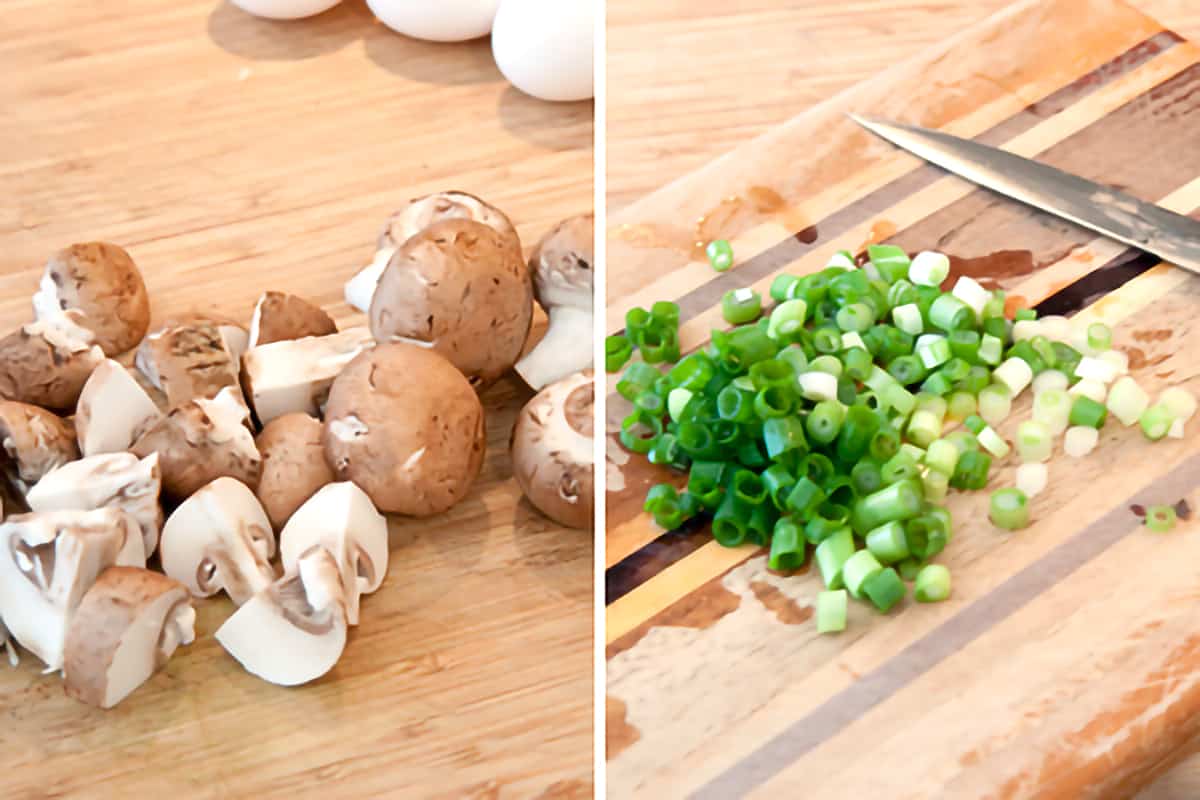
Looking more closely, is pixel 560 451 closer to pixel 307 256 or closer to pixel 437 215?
pixel 437 215

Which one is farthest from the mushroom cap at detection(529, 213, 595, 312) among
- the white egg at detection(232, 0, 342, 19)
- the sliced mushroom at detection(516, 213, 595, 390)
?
the white egg at detection(232, 0, 342, 19)

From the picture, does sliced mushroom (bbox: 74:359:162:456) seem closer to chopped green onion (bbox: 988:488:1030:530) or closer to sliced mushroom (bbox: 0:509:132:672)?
sliced mushroom (bbox: 0:509:132:672)

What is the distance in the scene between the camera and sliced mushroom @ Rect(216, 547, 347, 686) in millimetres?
1335

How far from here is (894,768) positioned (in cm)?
108

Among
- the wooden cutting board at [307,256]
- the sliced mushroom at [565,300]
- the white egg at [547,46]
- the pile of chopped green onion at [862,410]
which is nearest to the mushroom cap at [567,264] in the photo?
the sliced mushroom at [565,300]

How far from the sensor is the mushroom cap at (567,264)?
62.4 inches

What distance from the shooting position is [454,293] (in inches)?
58.0

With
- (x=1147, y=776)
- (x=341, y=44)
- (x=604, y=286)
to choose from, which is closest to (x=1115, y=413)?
(x=1147, y=776)

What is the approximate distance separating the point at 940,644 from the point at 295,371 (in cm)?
79

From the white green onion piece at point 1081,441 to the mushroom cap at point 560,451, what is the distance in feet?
1.59

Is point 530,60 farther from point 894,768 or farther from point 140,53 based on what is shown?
point 894,768

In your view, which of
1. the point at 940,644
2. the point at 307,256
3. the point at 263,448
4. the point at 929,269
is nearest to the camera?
the point at 940,644

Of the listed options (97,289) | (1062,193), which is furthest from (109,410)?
(1062,193)

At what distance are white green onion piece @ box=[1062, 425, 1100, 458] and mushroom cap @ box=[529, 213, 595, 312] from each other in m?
0.58
